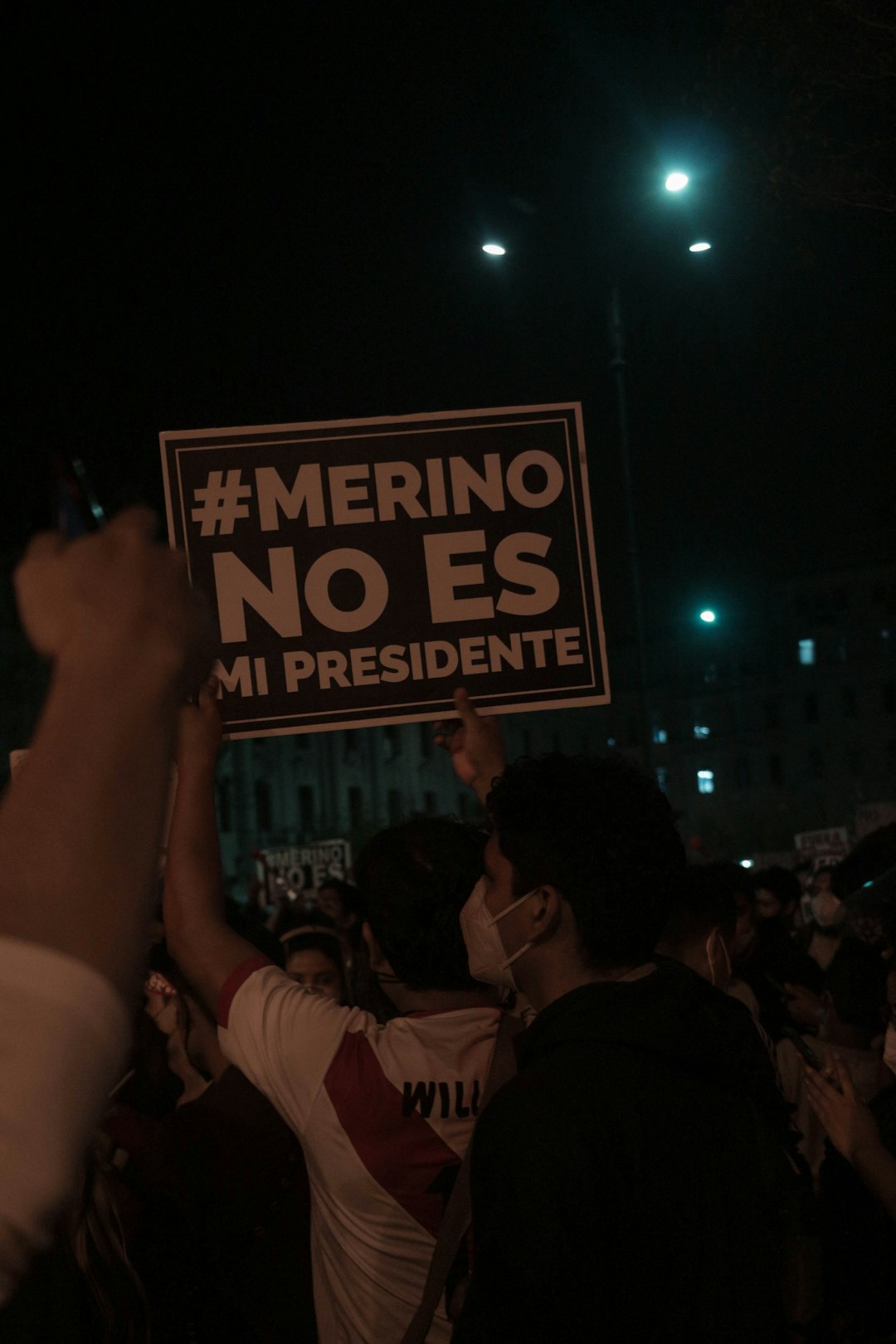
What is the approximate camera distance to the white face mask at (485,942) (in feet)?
8.87

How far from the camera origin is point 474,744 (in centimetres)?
375

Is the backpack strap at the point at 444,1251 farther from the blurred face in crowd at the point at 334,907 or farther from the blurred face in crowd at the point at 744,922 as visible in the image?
the blurred face in crowd at the point at 334,907

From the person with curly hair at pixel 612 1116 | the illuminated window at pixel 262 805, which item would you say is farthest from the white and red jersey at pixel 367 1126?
the illuminated window at pixel 262 805

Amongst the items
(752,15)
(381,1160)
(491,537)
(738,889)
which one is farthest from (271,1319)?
(752,15)

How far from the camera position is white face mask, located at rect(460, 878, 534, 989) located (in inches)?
106

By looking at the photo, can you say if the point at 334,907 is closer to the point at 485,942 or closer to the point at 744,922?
the point at 744,922

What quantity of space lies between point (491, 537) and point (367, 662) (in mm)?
532

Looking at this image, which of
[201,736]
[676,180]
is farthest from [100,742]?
[676,180]

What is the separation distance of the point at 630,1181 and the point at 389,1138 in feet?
2.44

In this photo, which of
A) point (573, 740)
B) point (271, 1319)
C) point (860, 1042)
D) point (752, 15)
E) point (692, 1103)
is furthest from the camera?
point (573, 740)

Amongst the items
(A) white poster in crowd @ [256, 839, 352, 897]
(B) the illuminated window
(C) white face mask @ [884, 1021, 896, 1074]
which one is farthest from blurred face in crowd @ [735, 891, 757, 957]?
(B) the illuminated window

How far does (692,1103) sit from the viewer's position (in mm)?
2264

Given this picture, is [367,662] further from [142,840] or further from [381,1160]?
[142,840]

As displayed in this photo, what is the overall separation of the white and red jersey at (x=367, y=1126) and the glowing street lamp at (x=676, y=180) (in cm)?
1289
